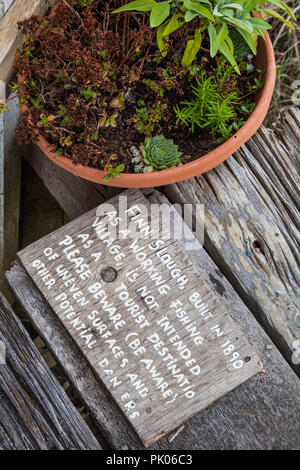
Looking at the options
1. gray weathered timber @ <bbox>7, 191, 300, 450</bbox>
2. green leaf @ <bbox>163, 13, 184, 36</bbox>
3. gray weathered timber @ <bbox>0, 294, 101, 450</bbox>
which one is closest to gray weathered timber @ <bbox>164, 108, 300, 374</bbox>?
gray weathered timber @ <bbox>7, 191, 300, 450</bbox>

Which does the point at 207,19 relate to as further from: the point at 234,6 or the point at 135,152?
the point at 135,152

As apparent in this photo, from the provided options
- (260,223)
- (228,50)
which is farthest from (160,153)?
(260,223)

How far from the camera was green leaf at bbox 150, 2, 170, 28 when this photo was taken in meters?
1.62

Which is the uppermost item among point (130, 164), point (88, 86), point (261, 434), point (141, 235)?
point (88, 86)

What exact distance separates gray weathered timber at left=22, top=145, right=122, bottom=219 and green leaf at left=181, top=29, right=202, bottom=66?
58cm

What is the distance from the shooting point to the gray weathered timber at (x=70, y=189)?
2.08m

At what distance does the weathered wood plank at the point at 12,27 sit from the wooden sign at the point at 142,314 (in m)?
0.70

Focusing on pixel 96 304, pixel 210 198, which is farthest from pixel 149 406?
pixel 210 198

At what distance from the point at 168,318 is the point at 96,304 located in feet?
0.91

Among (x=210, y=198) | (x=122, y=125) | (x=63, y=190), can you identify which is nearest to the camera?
(x=122, y=125)

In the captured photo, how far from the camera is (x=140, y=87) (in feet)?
6.23

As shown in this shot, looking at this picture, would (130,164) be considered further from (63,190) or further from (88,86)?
(63,190)

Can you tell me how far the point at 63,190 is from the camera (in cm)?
216

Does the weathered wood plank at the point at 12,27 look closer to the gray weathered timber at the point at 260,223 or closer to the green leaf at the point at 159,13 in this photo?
the green leaf at the point at 159,13
